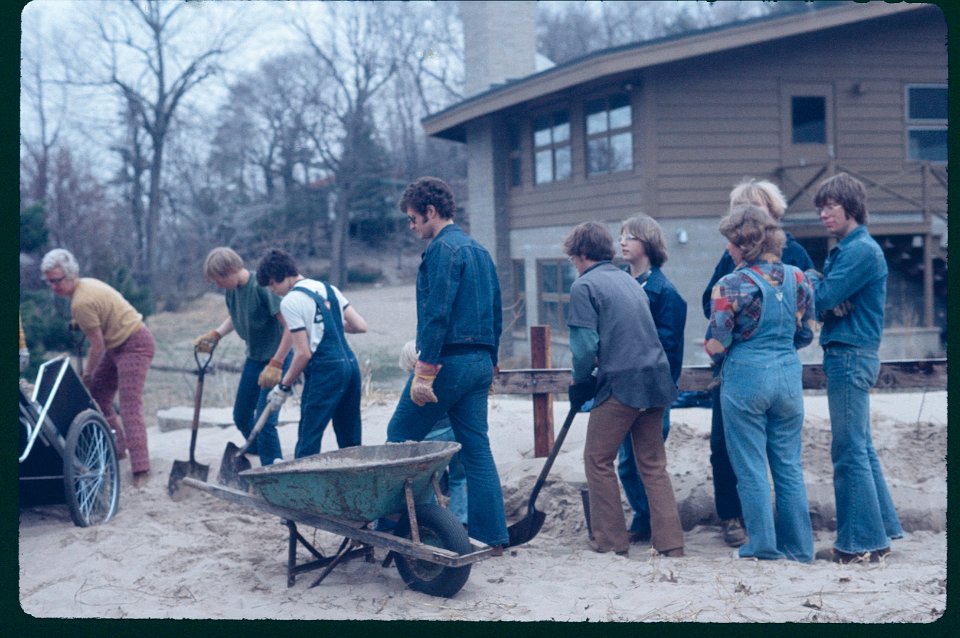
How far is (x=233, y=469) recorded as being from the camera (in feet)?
19.6

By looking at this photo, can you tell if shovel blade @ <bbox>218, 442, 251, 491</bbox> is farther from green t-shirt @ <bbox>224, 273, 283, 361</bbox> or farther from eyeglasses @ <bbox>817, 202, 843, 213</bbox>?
eyeglasses @ <bbox>817, 202, 843, 213</bbox>

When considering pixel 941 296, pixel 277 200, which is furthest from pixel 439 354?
pixel 277 200

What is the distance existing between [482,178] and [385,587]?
52.8 feet

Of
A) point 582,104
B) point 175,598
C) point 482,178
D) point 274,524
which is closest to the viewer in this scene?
point 175,598

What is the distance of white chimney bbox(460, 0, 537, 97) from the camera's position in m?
21.2

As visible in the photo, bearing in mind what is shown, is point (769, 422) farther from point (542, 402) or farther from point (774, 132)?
point (774, 132)

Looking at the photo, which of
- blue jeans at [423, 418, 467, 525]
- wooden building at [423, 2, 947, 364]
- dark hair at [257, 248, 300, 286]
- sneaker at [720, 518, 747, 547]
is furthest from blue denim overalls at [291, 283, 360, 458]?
wooden building at [423, 2, 947, 364]

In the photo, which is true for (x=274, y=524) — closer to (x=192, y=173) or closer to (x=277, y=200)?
(x=277, y=200)

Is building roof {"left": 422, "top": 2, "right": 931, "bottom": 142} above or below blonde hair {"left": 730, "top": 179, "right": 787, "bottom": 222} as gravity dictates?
above

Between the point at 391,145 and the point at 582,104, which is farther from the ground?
the point at 391,145

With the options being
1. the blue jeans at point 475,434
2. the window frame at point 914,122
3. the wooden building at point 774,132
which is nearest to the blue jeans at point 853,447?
the blue jeans at point 475,434

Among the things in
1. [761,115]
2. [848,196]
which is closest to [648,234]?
[848,196]

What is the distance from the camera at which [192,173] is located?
1452 inches

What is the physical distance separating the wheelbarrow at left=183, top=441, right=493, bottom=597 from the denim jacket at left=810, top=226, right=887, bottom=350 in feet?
7.14
